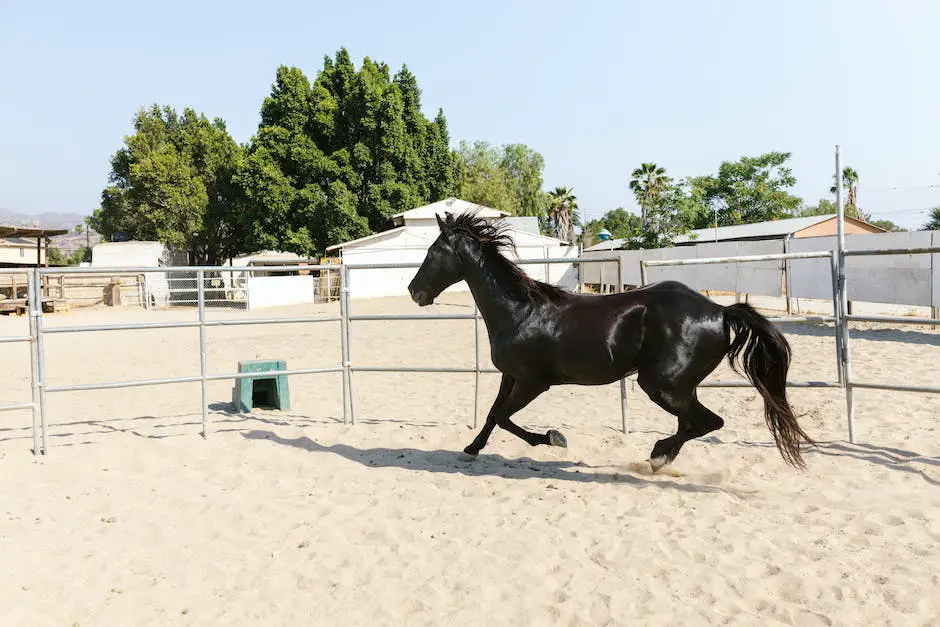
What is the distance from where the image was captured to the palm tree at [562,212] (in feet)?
148

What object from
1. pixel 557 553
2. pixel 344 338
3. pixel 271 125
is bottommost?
pixel 557 553

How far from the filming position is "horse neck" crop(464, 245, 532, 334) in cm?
475

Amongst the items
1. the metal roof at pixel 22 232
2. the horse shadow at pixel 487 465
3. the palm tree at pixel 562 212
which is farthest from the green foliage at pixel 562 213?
the horse shadow at pixel 487 465

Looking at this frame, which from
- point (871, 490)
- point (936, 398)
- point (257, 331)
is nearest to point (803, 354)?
point (936, 398)

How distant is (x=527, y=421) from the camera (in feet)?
21.5

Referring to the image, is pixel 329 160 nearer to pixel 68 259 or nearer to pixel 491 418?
pixel 491 418

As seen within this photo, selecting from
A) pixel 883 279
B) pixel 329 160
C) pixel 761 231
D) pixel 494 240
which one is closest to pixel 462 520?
pixel 494 240

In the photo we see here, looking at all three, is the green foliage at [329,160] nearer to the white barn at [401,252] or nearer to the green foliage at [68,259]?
the white barn at [401,252]

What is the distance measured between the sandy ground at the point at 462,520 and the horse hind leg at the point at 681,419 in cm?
18

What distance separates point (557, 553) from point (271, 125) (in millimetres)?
31106

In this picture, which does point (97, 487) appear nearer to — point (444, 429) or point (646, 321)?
point (444, 429)

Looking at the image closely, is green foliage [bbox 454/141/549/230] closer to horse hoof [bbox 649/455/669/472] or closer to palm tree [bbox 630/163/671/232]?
palm tree [bbox 630/163/671/232]

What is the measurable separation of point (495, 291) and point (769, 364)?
191 cm

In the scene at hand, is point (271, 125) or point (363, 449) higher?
point (271, 125)
